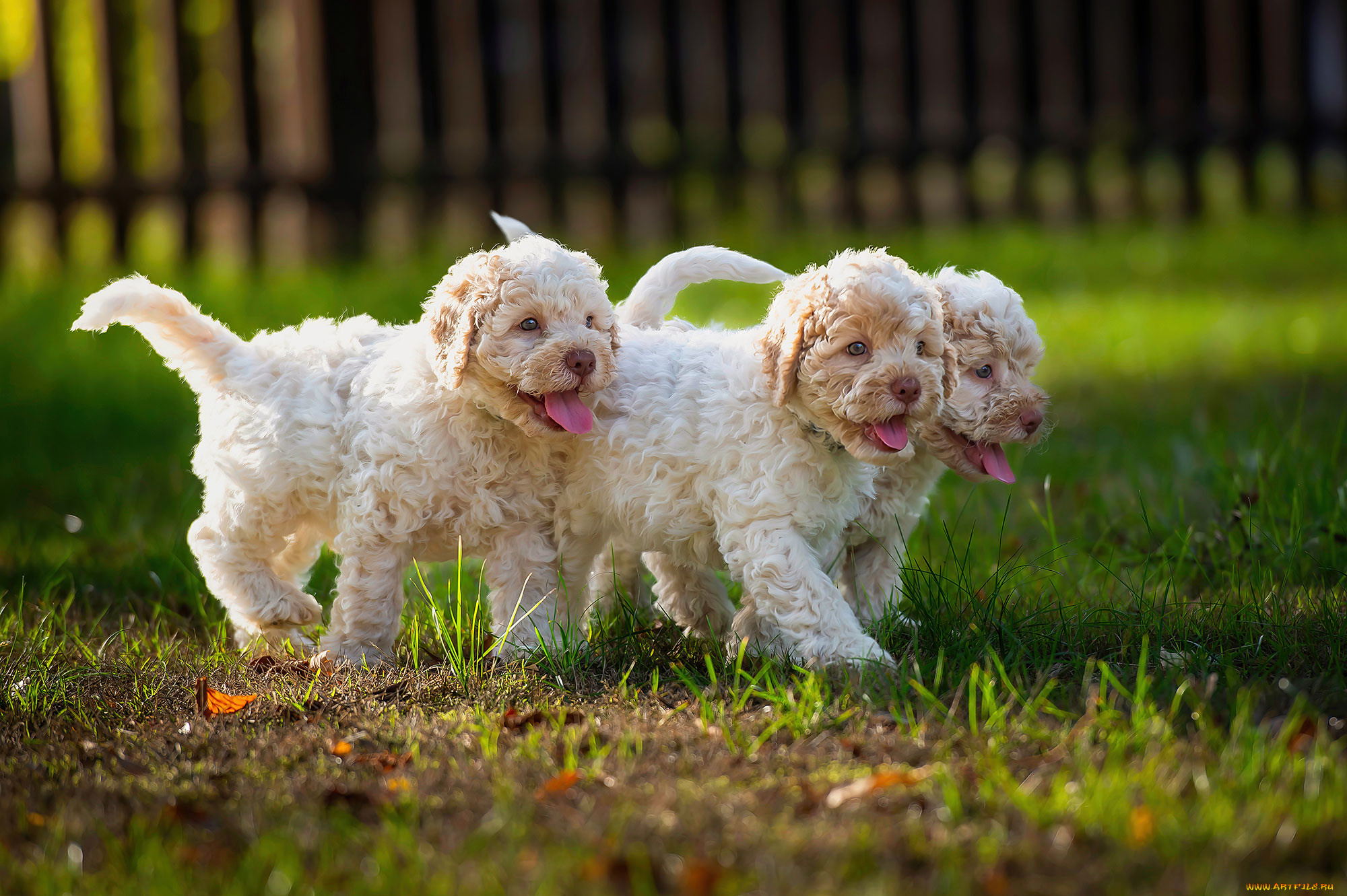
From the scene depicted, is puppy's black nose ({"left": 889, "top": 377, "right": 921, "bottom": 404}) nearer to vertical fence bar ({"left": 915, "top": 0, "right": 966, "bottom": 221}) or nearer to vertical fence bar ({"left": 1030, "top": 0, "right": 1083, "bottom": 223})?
vertical fence bar ({"left": 915, "top": 0, "right": 966, "bottom": 221})

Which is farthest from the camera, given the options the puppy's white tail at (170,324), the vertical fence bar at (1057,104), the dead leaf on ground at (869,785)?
the vertical fence bar at (1057,104)

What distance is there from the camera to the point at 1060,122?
38.3ft

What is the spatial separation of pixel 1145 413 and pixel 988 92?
Result: 585 cm

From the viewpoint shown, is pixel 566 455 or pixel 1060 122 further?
pixel 1060 122

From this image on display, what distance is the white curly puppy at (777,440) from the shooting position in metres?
3.43

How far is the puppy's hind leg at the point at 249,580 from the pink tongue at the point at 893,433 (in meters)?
1.95

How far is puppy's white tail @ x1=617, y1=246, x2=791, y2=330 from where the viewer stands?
13.5ft

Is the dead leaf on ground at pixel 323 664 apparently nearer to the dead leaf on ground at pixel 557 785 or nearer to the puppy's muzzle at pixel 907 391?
the dead leaf on ground at pixel 557 785

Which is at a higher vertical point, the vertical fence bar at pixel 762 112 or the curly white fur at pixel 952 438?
the vertical fence bar at pixel 762 112

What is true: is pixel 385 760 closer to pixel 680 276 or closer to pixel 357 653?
pixel 357 653

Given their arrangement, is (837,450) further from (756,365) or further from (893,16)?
(893,16)

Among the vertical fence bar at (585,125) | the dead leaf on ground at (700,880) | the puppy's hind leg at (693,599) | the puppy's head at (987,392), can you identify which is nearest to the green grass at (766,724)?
the dead leaf on ground at (700,880)

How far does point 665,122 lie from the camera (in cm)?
1133

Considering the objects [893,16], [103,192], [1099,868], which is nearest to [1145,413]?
[1099,868]
